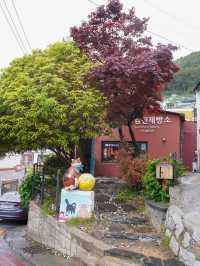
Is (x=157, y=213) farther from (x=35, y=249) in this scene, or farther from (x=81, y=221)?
(x=35, y=249)

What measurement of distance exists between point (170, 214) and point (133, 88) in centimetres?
640

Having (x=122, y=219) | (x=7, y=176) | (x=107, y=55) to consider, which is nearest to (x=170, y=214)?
(x=122, y=219)

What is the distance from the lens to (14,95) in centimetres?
1235

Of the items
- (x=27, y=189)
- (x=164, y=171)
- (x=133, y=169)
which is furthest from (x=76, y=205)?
(x=27, y=189)

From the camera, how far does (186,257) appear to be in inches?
271

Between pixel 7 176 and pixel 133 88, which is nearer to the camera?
pixel 133 88

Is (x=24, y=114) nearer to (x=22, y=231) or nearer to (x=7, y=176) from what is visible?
(x=22, y=231)

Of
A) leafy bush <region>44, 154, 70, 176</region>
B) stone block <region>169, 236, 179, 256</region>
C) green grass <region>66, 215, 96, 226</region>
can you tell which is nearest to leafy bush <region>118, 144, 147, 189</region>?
green grass <region>66, 215, 96, 226</region>

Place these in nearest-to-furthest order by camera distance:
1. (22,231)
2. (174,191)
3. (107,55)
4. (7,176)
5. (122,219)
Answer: (174,191) < (122,219) < (22,231) < (107,55) < (7,176)

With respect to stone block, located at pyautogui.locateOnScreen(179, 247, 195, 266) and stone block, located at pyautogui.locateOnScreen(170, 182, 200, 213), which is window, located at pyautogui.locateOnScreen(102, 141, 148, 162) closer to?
stone block, located at pyautogui.locateOnScreen(170, 182, 200, 213)

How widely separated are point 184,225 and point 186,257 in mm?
799

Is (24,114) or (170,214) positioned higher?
(24,114)

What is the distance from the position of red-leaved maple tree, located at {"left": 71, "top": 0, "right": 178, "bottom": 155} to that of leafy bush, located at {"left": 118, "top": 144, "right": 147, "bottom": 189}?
8.19 ft

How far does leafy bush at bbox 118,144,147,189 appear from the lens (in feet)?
39.4
